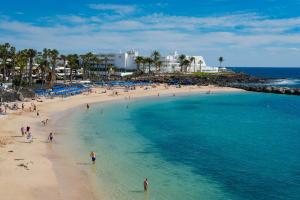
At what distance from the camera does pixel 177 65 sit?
579 feet

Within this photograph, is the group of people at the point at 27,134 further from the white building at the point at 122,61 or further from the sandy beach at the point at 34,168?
the white building at the point at 122,61

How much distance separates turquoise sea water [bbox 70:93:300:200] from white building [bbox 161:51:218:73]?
96.5 meters

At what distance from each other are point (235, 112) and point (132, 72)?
3406 inches

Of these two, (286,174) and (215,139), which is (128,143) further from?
(286,174)

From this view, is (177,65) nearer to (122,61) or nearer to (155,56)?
(155,56)

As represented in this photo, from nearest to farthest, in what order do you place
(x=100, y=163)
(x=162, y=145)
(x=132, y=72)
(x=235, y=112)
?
(x=100, y=163) → (x=162, y=145) → (x=235, y=112) → (x=132, y=72)

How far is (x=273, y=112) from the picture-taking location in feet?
257

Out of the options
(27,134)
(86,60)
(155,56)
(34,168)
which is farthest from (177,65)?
(34,168)

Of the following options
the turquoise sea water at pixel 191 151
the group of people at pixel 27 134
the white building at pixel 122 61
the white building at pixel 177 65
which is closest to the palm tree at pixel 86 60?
the white building at pixel 122 61

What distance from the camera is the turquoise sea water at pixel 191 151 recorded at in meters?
29.3

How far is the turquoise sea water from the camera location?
29328mm

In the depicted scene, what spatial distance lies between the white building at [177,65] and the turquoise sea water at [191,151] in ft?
317

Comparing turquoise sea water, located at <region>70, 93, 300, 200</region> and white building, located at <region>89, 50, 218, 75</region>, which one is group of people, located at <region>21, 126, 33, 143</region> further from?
white building, located at <region>89, 50, 218, 75</region>

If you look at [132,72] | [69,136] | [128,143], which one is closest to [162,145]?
[128,143]
